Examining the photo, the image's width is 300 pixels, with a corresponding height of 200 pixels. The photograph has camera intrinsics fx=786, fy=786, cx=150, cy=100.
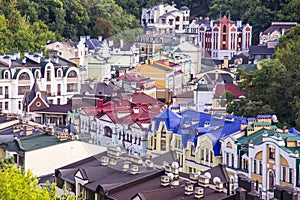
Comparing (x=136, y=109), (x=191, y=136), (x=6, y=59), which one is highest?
(x=6, y=59)

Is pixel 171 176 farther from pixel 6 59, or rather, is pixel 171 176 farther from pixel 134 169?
pixel 6 59

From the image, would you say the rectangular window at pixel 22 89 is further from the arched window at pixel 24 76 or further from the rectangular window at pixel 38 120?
the rectangular window at pixel 38 120

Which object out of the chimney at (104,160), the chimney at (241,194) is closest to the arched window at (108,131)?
the chimney at (104,160)

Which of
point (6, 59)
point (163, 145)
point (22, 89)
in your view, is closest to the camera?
point (163, 145)

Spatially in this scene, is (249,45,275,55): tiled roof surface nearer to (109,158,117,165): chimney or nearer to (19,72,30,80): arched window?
(19,72,30,80): arched window

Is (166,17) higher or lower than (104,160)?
higher

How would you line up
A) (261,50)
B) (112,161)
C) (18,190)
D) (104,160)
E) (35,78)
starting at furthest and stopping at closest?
(261,50) → (35,78) → (104,160) → (112,161) → (18,190)

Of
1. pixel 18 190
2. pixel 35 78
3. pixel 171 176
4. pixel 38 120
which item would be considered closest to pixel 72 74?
pixel 35 78
